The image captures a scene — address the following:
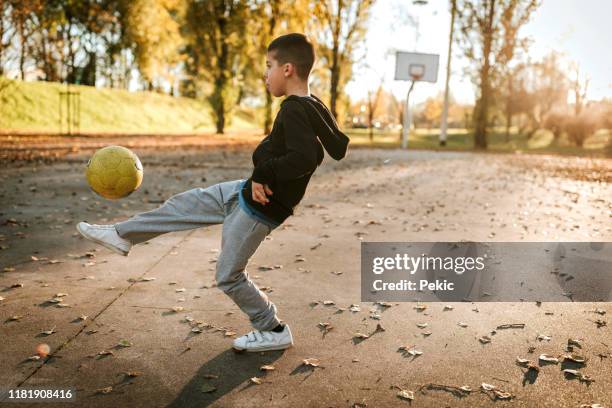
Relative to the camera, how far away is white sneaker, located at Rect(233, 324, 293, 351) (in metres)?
3.34

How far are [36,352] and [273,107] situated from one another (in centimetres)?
3444

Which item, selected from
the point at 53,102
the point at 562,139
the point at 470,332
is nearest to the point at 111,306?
the point at 470,332

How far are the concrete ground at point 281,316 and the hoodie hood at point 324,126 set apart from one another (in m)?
1.39

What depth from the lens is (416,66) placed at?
32.9 metres

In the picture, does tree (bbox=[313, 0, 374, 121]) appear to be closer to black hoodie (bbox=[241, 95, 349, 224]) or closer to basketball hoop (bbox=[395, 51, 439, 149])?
basketball hoop (bbox=[395, 51, 439, 149])

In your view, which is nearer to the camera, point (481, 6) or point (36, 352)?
point (36, 352)

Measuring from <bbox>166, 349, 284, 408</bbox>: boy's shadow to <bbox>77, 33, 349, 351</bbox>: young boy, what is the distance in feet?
0.27

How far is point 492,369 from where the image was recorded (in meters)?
3.23

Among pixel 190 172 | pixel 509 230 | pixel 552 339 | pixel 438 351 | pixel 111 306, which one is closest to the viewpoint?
pixel 438 351

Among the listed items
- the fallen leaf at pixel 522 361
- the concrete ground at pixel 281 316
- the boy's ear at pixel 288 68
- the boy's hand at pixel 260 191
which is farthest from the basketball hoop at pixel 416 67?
the boy's hand at pixel 260 191

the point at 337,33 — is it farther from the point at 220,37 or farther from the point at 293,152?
the point at 293,152

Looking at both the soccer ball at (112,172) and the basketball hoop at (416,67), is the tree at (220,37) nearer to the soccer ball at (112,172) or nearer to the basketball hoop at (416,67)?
the basketball hoop at (416,67)

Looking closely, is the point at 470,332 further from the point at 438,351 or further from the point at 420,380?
the point at 420,380

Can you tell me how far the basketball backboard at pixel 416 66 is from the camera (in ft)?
107
